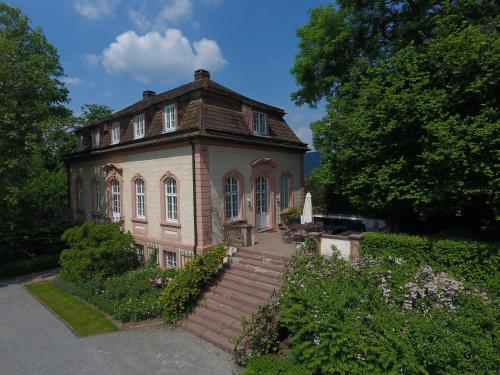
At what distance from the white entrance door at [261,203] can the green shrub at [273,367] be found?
9194mm

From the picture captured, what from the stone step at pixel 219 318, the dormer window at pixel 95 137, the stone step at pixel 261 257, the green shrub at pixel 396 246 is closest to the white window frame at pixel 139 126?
the dormer window at pixel 95 137

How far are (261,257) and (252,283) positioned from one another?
4.43ft

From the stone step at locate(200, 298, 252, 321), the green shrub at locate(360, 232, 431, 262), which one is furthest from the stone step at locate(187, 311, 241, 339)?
the green shrub at locate(360, 232, 431, 262)

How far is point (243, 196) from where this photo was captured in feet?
47.7

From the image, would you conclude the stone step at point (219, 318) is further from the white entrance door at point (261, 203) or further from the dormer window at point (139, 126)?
the dormer window at point (139, 126)

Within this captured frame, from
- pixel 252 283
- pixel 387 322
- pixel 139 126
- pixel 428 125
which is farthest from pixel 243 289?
pixel 139 126

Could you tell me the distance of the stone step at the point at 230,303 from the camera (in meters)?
9.15

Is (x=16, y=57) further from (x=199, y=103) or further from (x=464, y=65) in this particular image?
(x=464, y=65)

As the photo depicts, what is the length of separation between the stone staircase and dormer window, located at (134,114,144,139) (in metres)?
8.67

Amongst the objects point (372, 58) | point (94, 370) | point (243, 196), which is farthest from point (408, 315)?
point (372, 58)

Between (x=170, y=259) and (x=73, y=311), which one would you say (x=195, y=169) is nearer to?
(x=170, y=259)

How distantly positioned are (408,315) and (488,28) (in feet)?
31.2

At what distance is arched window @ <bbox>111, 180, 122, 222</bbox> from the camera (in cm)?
1758

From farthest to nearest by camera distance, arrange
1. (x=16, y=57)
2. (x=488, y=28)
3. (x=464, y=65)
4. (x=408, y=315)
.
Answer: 1. (x=16, y=57)
2. (x=488, y=28)
3. (x=464, y=65)
4. (x=408, y=315)
